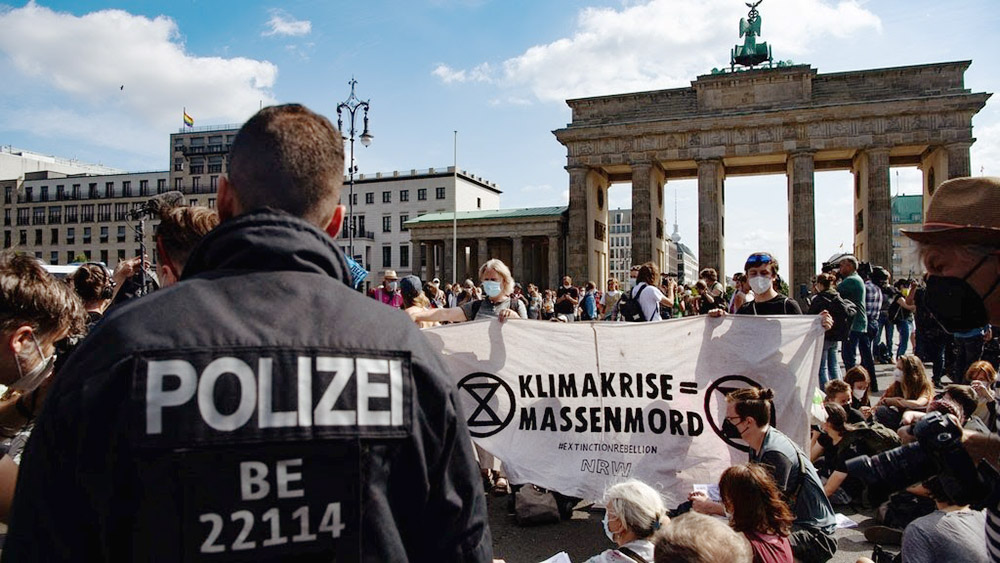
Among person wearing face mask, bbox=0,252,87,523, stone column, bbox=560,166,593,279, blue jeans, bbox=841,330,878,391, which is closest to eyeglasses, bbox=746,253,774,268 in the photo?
blue jeans, bbox=841,330,878,391

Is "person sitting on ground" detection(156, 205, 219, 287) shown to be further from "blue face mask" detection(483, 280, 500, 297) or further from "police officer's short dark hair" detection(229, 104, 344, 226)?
"blue face mask" detection(483, 280, 500, 297)

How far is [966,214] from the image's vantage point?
221 cm

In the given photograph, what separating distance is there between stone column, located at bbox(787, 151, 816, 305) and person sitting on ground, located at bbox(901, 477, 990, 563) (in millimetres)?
44129

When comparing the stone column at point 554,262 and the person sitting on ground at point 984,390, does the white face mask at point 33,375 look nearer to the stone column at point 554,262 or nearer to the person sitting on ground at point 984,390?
the person sitting on ground at point 984,390

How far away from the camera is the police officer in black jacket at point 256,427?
1326mm

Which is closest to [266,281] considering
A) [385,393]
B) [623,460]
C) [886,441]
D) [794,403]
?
[385,393]

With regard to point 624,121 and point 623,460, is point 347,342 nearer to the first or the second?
point 623,460

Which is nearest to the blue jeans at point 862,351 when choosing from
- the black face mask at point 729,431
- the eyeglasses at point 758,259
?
the eyeglasses at point 758,259

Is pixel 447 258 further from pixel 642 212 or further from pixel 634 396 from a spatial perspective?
pixel 634 396

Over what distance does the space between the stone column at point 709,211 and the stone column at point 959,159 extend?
44.7 ft

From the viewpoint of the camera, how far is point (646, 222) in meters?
48.7

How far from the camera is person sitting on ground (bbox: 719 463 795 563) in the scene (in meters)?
3.73

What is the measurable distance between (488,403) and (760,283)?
10.5ft

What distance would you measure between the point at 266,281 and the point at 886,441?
19.7ft
